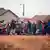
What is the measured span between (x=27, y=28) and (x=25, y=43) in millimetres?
145

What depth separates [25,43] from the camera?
43.8 inches

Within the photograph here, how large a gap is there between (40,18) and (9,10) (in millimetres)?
316

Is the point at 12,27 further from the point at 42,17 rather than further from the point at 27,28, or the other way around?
the point at 42,17

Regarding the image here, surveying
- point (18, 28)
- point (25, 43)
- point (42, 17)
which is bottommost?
point (25, 43)

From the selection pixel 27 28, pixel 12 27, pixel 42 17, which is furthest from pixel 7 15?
pixel 42 17

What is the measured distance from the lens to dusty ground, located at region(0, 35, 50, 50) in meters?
1.10

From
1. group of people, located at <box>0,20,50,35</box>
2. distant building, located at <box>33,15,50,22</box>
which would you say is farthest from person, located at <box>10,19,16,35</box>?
distant building, located at <box>33,15,50,22</box>

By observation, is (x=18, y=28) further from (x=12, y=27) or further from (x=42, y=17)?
(x=42, y=17)

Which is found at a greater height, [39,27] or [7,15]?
[7,15]

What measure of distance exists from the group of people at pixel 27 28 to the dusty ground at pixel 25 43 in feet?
0.17

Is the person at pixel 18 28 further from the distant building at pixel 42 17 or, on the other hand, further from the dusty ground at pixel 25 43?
the distant building at pixel 42 17

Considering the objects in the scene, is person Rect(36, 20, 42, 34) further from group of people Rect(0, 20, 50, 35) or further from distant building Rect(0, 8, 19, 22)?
distant building Rect(0, 8, 19, 22)

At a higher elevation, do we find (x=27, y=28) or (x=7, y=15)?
(x=7, y=15)

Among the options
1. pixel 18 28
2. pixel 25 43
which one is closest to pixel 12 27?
pixel 18 28
